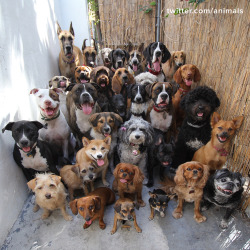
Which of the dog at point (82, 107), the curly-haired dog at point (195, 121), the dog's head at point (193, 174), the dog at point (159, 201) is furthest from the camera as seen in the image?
the dog at point (82, 107)

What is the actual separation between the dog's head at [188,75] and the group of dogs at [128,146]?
19 millimetres

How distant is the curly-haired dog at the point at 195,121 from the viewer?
10.2 ft

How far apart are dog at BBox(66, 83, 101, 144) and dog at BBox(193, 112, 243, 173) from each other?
210 cm

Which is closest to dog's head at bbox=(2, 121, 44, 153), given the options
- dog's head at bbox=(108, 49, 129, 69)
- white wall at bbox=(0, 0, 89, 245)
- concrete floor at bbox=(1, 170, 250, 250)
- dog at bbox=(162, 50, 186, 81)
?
white wall at bbox=(0, 0, 89, 245)

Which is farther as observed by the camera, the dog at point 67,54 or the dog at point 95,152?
the dog at point 67,54

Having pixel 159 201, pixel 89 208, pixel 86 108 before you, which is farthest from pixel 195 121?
pixel 89 208

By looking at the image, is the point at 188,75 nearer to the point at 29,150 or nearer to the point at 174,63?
the point at 174,63

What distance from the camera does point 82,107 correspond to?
3617 millimetres

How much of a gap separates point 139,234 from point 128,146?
1.35 metres

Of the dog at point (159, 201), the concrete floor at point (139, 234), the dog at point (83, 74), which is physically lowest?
the concrete floor at point (139, 234)

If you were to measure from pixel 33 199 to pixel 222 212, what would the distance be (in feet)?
10.1

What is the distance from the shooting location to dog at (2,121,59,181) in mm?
2715

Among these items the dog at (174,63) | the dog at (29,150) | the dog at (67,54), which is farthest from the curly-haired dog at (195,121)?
the dog at (67,54)

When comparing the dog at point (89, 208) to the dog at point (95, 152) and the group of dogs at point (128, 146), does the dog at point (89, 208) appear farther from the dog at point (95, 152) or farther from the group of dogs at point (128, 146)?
the dog at point (95, 152)
